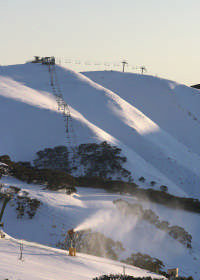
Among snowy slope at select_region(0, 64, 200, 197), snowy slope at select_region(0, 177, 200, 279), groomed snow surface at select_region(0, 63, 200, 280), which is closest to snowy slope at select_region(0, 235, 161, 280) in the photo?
groomed snow surface at select_region(0, 63, 200, 280)

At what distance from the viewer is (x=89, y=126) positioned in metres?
48.6

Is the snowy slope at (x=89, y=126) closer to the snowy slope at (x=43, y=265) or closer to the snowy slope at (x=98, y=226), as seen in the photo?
the snowy slope at (x=98, y=226)

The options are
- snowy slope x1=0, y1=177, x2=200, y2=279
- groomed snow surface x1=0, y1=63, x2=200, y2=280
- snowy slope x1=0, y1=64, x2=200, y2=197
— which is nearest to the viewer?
groomed snow surface x1=0, y1=63, x2=200, y2=280

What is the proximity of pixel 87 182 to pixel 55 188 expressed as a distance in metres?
5.61

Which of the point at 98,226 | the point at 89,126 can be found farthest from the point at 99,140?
the point at 98,226

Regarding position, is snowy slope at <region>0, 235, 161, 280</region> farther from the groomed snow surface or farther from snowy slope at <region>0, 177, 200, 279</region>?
snowy slope at <region>0, 177, 200, 279</region>

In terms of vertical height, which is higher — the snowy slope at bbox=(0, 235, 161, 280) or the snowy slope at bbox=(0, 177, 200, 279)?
the snowy slope at bbox=(0, 235, 161, 280)

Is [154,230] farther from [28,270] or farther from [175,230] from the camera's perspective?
[28,270]

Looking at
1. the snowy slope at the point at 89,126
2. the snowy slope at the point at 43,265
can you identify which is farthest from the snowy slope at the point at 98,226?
the snowy slope at the point at 89,126

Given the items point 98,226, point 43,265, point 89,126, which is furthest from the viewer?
point 89,126

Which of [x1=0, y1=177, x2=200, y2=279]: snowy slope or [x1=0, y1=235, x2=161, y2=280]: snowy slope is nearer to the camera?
[x1=0, y1=235, x2=161, y2=280]: snowy slope

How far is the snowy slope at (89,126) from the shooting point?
43156 millimetres

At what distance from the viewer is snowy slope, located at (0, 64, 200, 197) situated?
43156mm

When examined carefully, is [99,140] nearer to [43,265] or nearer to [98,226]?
[98,226]
